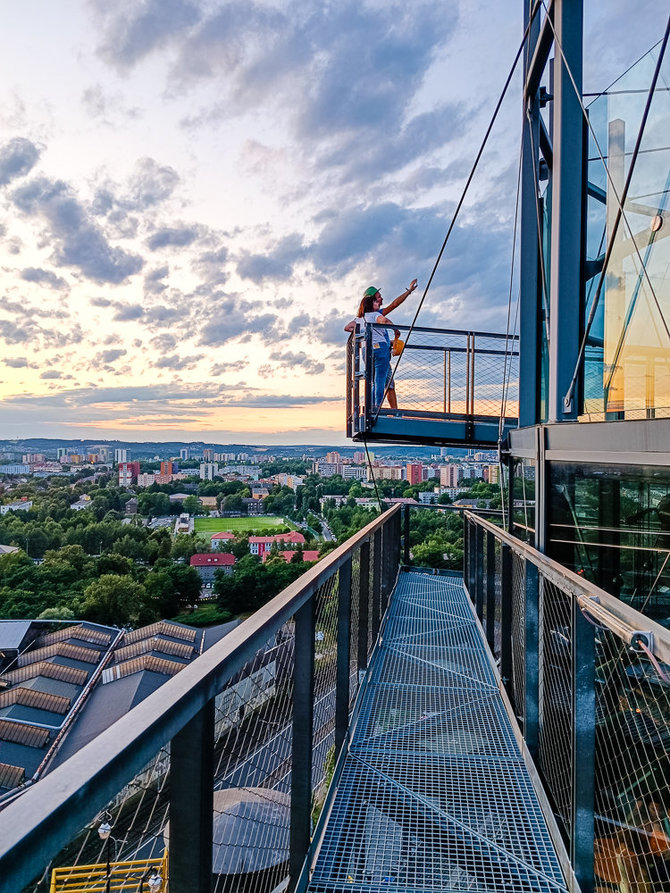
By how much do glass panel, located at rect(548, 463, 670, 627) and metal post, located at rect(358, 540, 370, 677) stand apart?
105 cm

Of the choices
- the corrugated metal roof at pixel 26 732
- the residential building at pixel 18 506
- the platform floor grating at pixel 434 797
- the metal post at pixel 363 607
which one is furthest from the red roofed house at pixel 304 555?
the platform floor grating at pixel 434 797

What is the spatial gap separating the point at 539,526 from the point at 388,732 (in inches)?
54.9

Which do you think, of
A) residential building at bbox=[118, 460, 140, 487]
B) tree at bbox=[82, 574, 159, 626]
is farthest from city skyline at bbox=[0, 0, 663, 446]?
residential building at bbox=[118, 460, 140, 487]

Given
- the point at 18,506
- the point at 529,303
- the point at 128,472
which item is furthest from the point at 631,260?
the point at 128,472

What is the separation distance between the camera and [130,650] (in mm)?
25812

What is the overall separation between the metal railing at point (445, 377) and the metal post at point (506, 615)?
12.9 feet

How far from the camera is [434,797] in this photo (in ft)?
7.26

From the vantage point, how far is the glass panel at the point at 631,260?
2299mm

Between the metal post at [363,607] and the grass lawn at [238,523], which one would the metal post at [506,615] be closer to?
the metal post at [363,607]

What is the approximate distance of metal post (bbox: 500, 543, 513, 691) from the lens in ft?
10.0

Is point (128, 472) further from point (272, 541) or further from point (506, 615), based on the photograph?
point (506, 615)

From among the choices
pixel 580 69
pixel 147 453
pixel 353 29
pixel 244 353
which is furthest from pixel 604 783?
pixel 147 453

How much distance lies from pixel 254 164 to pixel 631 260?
63.1ft

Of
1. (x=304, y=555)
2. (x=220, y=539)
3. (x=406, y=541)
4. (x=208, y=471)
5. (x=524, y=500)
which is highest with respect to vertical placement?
(x=524, y=500)
